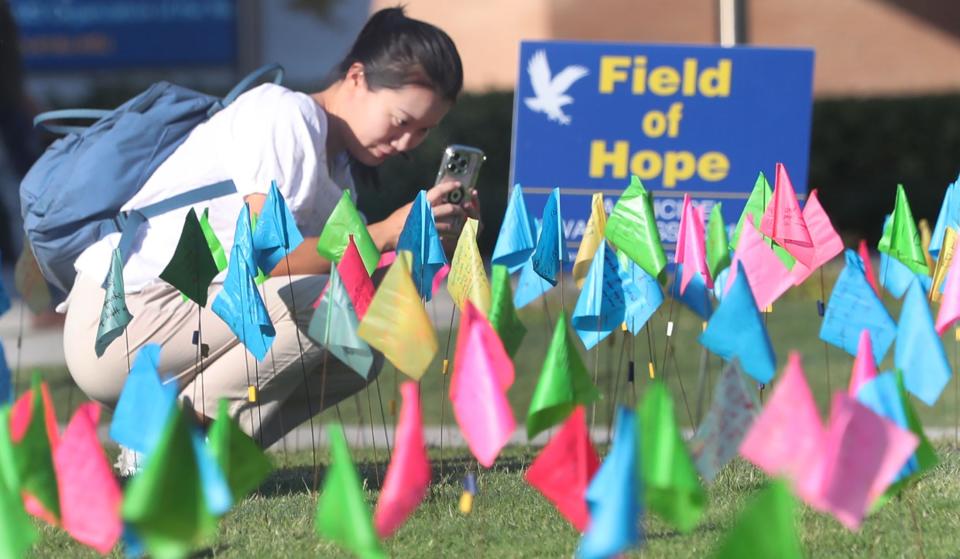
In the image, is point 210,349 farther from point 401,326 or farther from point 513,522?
point 401,326

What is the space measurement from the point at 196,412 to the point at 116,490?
162cm

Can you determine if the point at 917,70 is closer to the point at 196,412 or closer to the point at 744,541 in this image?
the point at 196,412

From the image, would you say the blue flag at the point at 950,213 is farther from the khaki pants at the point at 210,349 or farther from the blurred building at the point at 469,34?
the blurred building at the point at 469,34

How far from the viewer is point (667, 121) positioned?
21.8 ft

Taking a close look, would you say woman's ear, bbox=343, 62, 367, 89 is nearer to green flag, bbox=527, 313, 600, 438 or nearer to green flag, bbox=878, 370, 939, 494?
green flag, bbox=527, 313, 600, 438

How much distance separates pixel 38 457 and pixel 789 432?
1356 mm

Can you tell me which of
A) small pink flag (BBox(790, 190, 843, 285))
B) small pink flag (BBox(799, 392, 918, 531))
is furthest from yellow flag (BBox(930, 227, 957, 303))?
small pink flag (BBox(799, 392, 918, 531))

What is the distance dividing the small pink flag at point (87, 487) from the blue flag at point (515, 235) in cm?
156

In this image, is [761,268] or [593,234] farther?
[593,234]

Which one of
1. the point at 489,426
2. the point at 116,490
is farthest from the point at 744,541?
the point at 116,490

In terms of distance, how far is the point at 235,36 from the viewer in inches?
637

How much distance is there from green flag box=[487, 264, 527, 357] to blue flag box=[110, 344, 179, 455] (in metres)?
0.77

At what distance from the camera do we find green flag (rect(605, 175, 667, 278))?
3961mm

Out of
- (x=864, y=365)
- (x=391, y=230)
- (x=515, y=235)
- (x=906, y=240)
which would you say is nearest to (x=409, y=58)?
(x=391, y=230)
